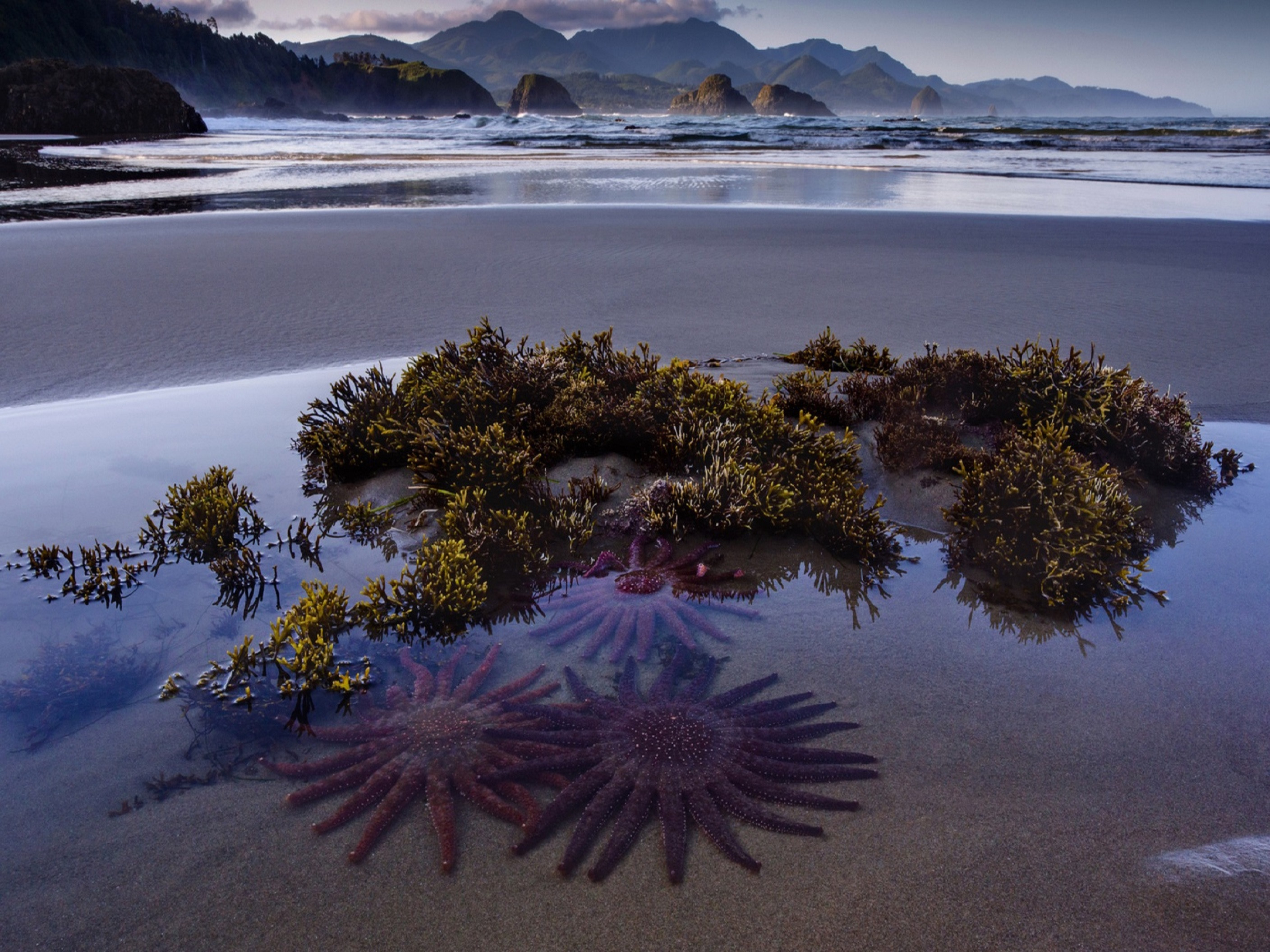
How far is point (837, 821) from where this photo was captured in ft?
7.47

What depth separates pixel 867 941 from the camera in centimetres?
197

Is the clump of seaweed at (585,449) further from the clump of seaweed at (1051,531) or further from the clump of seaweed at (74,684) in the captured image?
the clump of seaweed at (74,684)

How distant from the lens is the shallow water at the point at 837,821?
200cm

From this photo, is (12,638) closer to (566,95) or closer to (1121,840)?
(1121,840)

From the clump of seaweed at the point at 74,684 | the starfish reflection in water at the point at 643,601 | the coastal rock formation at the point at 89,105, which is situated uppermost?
the coastal rock formation at the point at 89,105

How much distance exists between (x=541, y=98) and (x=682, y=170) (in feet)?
460

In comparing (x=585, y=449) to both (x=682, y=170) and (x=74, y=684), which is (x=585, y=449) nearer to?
(x=74, y=684)

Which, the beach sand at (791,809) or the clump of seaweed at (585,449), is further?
the clump of seaweed at (585,449)

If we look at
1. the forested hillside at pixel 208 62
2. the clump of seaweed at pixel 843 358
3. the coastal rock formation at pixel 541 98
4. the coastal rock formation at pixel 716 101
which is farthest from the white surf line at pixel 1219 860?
the coastal rock formation at pixel 541 98

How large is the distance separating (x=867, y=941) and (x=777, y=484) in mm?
2533

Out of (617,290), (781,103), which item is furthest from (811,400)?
(781,103)

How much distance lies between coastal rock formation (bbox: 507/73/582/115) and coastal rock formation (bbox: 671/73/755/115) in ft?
68.0

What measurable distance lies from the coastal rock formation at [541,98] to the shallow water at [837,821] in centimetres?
15291

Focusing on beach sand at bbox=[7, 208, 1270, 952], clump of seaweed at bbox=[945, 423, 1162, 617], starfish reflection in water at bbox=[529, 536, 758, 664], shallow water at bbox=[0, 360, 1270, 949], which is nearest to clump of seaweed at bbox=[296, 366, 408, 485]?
beach sand at bbox=[7, 208, 1270, 952]
